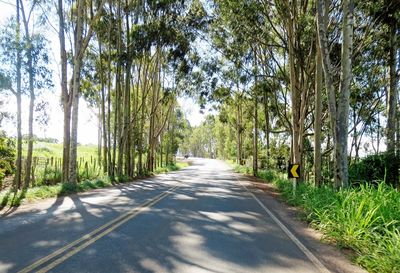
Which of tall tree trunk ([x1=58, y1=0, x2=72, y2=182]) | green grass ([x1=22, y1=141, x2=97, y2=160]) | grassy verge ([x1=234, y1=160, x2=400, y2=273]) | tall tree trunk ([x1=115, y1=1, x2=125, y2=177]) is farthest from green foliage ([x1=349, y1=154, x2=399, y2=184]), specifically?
green grass ([x1=22, y1=141, x2=97, y2=160])

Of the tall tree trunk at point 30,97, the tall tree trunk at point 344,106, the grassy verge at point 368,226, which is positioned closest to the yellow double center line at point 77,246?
the grassy verge at point 368,226

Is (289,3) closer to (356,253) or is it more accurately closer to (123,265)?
(356,253)

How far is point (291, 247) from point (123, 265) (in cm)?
322

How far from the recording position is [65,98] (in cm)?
2180

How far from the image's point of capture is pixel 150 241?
25.2ft

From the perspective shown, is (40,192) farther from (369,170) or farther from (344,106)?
(369,170)

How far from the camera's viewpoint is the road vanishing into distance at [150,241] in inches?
239

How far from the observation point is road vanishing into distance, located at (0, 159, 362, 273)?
6.08m

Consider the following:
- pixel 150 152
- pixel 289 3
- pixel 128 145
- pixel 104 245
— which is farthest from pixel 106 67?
pixel 104 245

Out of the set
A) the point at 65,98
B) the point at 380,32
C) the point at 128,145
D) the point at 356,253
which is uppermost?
the point at 380,32

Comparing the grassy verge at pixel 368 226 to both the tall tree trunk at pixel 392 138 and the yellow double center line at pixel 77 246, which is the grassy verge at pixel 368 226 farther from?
the tall tree trunk at pixel 392 138

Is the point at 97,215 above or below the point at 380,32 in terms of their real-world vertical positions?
below

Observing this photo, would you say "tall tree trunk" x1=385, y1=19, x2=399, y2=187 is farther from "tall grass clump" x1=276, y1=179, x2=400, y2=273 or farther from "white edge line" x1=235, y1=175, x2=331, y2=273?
"white edge line" x1=235, y1=175, x2=331, y2=273

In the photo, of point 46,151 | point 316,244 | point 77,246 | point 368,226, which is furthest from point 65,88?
point 46,151
